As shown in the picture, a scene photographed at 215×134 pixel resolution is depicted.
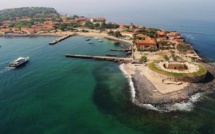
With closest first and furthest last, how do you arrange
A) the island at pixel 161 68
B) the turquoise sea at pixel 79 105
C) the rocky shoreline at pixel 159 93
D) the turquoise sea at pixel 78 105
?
1. the turquoise sea at pixel 79 105
2. the turquoise sea at pixel 78 105
3. the rocky shoreline at pixel 159 93
4. the island at pixel 161 68

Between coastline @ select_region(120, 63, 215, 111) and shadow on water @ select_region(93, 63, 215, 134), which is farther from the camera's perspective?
coastline @ select_region(120, 63, 215, 111)

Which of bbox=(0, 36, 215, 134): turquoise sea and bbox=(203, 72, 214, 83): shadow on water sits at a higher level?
bbox=(203, 72, 214, 83): shadow on water

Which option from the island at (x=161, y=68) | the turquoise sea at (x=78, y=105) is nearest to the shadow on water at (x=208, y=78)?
the island at (x=161, y=68)

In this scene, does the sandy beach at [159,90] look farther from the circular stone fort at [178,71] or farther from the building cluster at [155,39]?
the building cluster at [155,39]

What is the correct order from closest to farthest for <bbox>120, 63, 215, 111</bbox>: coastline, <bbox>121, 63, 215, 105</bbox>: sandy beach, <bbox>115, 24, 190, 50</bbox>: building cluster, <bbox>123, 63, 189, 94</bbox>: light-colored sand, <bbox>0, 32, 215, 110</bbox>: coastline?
1. <bbox>120, 63, 215, 111</bbox>: coastline
2. <bbox>0, 32, 215, 110</bbox>: coastline
3. <bbox>121, 63, 215, 105</bbox>: sandy beach
4. <bbox>123, 63, 189, 94</bbox>: light-colored sand
5. <bbox>115, 24, 190, 50</bbox>: building cluster

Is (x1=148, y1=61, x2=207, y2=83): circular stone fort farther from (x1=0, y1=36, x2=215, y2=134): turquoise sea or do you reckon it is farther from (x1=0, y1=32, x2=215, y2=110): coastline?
(x1=0, y1=36, x2=215, y2=134): turquoise sea

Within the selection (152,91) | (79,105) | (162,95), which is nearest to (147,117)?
(162,95)

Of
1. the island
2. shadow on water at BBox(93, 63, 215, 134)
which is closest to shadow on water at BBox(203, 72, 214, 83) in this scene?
the island
